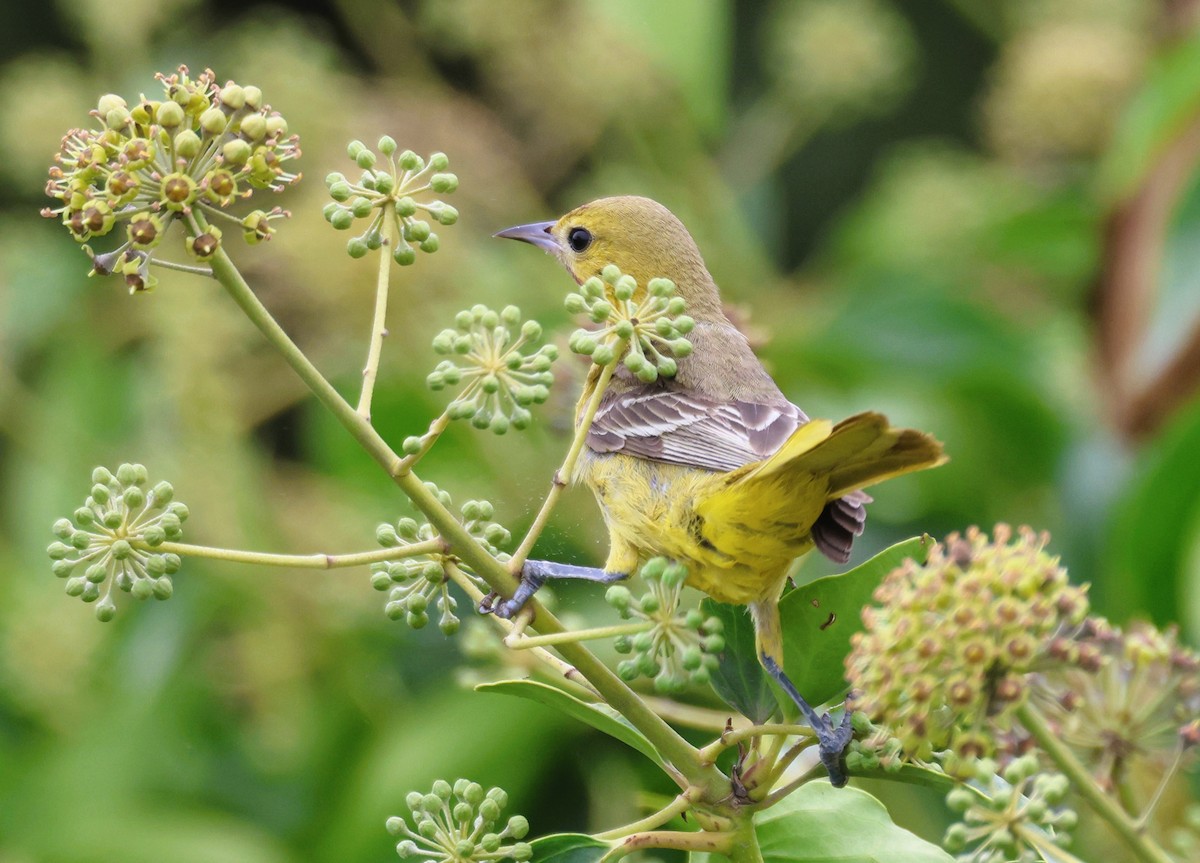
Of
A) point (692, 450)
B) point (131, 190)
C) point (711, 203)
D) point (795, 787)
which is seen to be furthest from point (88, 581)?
point (711, 203)

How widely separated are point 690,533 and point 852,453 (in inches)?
16.5

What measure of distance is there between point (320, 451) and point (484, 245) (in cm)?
82

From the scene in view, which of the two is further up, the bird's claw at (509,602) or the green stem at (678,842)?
the bird's claw at (509,602)

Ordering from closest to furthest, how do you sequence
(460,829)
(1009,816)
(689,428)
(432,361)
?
1. (1009,816)
2. (460,829)
3. (689,428)
4. (432,361)

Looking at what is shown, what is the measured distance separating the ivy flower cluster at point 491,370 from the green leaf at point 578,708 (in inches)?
11.9

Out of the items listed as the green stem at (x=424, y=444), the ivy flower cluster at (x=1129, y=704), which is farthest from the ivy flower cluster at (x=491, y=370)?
the ivy flower cluster at (x=1129, y=704)

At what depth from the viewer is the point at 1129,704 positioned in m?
1.86

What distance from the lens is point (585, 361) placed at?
8.12 ft

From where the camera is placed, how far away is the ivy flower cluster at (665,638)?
5.24 feet

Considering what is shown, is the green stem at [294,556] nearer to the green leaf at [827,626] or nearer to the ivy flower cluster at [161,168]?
the ivy flower cluster at [161,168]

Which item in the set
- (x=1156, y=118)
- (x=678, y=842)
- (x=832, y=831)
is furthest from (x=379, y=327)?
(x=1156, y=118)

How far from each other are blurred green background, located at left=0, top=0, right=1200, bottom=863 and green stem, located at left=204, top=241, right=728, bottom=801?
4.28 feet

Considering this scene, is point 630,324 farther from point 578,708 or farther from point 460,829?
point 460,829

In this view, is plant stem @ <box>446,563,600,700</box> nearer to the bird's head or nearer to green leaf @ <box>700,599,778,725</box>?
green leaf @ <box>700,599,778,725</box>
